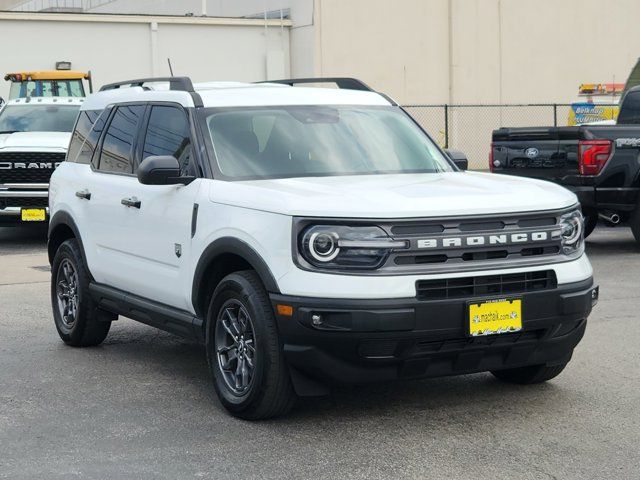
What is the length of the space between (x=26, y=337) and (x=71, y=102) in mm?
10276

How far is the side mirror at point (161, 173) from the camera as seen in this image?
22.0 feet

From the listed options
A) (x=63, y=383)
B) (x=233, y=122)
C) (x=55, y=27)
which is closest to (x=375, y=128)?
(x=233, y=122)

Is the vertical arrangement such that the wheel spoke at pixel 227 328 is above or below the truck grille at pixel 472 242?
below

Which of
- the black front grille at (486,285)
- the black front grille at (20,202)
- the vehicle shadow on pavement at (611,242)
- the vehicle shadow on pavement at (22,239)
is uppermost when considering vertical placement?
the black front grille at (486,285)

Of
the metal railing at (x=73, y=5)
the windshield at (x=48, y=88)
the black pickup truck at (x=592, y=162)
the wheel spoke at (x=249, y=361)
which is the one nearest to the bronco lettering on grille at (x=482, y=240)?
the wheel spoke at (x=249, y=361)

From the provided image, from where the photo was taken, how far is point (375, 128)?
24.1 ft

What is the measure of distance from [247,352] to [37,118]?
12.8 meters

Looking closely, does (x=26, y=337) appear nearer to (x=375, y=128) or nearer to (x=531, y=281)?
(x=375, y=128)

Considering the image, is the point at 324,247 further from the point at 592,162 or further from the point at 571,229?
the point at 592,162

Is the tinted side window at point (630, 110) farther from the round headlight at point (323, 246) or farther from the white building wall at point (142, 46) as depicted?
the white building wall at point (142, 46)

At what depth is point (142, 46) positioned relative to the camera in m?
33.5

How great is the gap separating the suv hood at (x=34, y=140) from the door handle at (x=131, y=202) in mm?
9050

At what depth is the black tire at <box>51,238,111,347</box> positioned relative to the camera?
8.28 meters

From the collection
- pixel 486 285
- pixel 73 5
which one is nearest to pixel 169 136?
pixel 486 285
